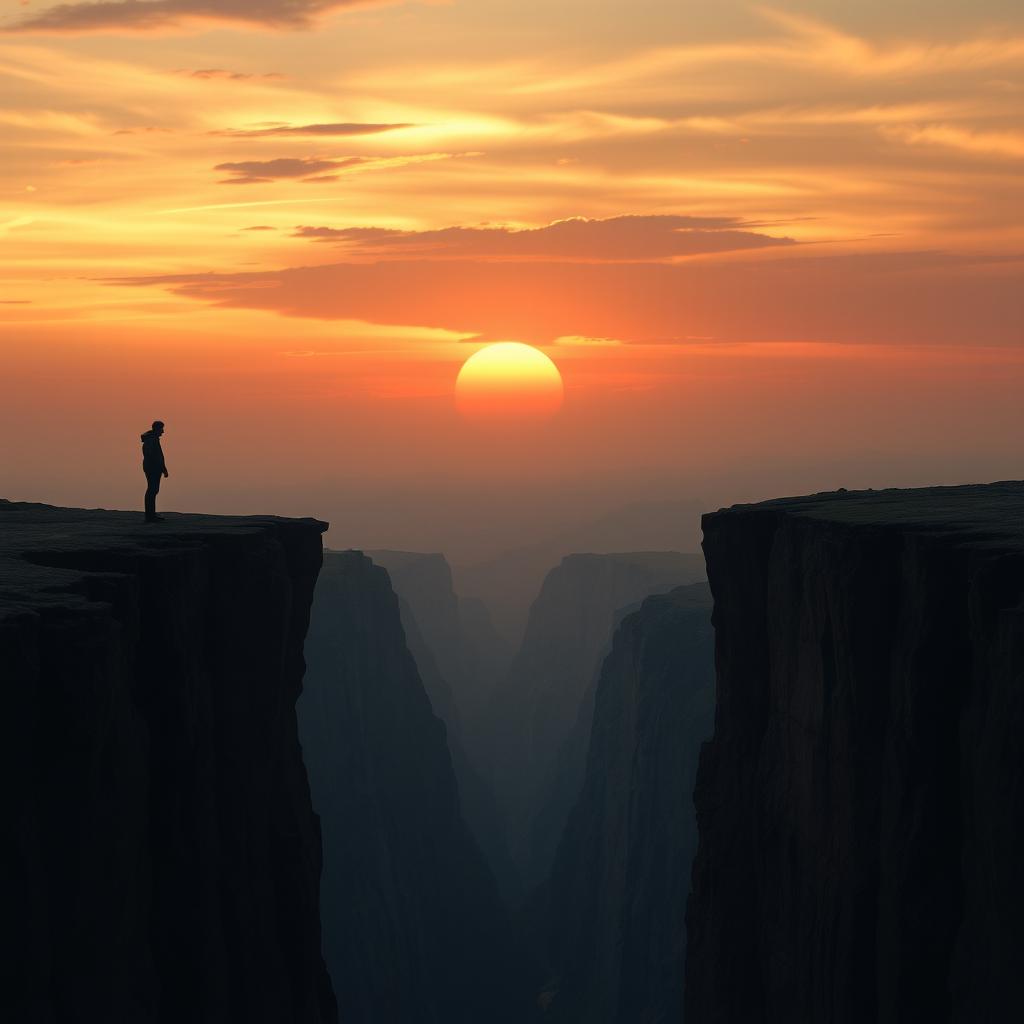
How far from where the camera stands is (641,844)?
8288 cm

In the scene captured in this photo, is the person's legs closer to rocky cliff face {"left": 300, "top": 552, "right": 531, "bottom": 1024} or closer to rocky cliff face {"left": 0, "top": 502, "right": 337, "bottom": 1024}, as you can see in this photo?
rocky cliff face {"left": 0, "top": 502, "right": 337, "bottom": 1024}

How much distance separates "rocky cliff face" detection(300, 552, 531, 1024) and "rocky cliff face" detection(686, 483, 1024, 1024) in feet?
150

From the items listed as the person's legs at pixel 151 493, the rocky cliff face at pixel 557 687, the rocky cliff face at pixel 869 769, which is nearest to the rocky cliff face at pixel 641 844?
the rocky cliff face at pixel 557 687

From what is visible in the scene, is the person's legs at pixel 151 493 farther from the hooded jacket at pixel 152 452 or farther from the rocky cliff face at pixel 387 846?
the rocky cliff face at pixel 387 846

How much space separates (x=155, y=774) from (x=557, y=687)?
134290 millimetres

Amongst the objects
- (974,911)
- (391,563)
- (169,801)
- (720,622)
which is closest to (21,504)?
(169,801)

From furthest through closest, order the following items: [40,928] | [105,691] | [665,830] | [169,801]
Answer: [665,830], [169,801], [105,691], [40,928]

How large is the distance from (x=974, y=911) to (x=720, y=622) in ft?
50.3

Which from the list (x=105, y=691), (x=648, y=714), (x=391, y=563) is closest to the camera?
(x=105, y=691)

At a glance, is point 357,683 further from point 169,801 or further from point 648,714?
point 169,801

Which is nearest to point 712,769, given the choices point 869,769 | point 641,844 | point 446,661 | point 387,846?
point 869,769

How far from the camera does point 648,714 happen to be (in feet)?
286

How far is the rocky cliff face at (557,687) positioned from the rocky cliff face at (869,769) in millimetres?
94993

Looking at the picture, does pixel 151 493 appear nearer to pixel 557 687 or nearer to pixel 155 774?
pixel 155 774
